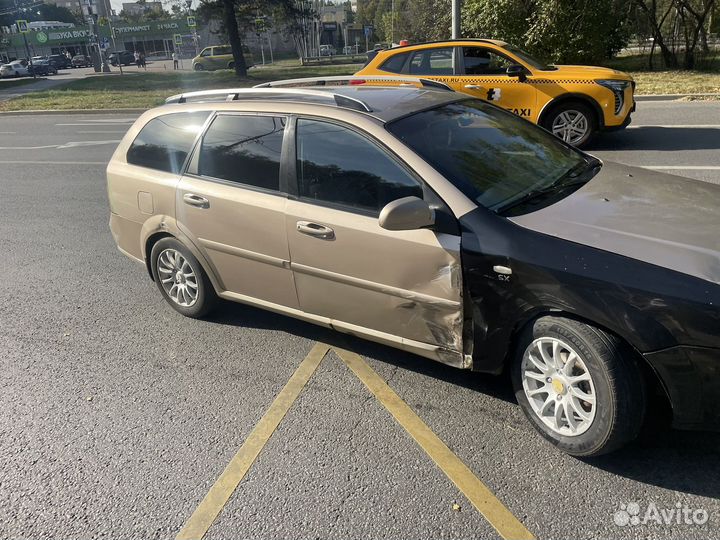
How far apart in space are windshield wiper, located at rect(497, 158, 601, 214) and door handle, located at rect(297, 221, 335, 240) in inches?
37.8

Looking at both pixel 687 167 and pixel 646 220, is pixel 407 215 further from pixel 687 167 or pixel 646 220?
pixel 687 167

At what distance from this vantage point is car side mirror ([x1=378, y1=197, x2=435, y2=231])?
9.10ft

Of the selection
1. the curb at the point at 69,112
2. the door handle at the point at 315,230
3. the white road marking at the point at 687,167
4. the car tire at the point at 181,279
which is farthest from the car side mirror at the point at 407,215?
the curb at the point at 69,112

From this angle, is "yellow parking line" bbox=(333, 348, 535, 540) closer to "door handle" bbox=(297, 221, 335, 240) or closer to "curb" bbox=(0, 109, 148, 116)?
"door handle" bbox=(297, 221, 335, 240)

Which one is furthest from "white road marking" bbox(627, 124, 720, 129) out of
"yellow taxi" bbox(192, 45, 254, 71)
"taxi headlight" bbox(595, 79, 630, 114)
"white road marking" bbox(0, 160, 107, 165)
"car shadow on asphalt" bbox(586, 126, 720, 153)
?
"yellow taxi" bbox(192, 45, 254, 71)

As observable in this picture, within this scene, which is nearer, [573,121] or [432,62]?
[573,121]

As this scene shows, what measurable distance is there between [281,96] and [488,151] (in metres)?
1.45

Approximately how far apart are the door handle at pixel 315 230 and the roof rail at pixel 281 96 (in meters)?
0.75

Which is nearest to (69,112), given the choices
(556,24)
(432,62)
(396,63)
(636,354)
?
(396,63)

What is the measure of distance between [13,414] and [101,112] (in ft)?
59.6

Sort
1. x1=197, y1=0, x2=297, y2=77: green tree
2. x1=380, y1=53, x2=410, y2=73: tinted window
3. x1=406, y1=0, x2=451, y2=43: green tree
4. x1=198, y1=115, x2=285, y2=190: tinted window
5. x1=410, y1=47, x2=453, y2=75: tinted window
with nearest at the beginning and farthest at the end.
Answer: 1. x1=198, y1=115, x2=285, y2=190: tinted window
2. x1=410, y1=47, x2=453, y2=75: tinted window
3. x1=380, y1=53, x2=410, y2=73: tinted window
4. x1=197, y1=0, x2=297, y2=77: green tree
5. x1=406, y1=0, x2=451, y2=43: green tree

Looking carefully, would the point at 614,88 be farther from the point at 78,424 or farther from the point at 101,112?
the point at 101,112

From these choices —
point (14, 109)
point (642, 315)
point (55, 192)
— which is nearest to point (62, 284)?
point (55, 192)

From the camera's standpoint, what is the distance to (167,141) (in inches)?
168
